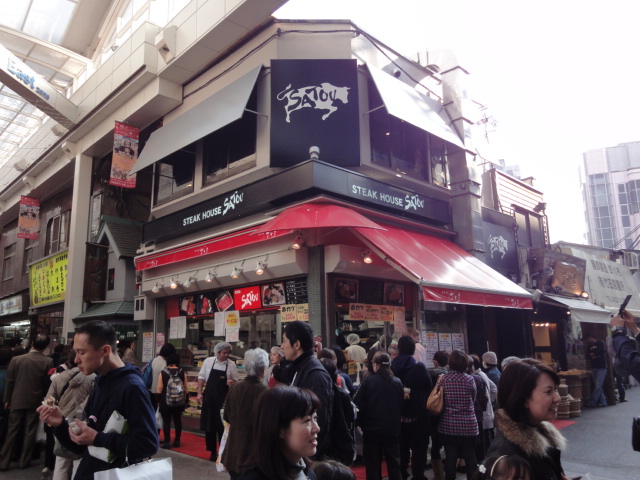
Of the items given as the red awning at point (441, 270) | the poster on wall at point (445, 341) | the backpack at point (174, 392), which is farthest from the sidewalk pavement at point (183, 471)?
the poster on wall at point (445, 341)

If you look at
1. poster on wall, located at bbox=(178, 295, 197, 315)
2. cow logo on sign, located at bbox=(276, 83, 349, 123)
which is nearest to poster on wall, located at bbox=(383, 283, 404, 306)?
cow logo on sign, located at bbox=(276, 83, 349, 123)

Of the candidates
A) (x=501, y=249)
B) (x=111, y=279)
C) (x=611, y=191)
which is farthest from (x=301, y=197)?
(x=611, y=191)

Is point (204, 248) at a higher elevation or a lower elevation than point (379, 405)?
higher

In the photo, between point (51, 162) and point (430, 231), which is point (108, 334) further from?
point (51, 162)

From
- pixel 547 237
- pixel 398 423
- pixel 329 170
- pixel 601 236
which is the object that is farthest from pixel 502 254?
pixel 601 236

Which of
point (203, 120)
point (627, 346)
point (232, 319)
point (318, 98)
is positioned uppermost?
point (203, 120)

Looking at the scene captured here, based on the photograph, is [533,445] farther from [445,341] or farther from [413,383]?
[445,341]

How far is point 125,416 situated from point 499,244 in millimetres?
12223

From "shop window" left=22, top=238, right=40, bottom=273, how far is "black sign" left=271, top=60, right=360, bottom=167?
1835cm

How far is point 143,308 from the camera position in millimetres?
13430

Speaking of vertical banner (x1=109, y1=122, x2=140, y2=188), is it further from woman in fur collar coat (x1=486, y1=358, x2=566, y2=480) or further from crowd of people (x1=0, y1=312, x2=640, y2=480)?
woman in fur collar coat (x1=486, y1=358, x2=566, y2=480)

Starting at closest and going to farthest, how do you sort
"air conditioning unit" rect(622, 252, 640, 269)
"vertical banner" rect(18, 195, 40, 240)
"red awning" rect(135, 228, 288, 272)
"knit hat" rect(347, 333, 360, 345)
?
"knit hat" rect(347, 333, 360, 345), "red awning" rect(135, 228, 288, 272), "vertical banner" rect(18, 195, 40, 240), "air conditioning unit" rect(622, 252, 640, 269)

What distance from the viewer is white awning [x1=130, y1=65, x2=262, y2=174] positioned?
1030 centimetres

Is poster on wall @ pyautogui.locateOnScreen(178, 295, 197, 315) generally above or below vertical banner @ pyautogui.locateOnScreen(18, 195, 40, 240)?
below
